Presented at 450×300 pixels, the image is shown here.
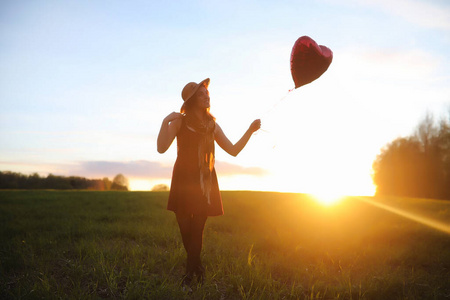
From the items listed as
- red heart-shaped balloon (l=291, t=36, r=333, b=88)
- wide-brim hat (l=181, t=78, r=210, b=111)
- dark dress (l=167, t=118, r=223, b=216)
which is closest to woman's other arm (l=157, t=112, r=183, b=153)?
dark dress (l=167, t=118, r=223, b=216)

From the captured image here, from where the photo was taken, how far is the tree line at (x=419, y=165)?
36719 mm

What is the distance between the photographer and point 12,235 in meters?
8.41

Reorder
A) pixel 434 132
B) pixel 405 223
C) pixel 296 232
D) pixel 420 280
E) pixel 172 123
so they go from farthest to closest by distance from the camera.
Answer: pixel 434 132 → pixel 405 223 → pixel 296 232 → pixel 420 280 → pixel 172 123

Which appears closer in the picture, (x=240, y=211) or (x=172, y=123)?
(x=172, y=123)

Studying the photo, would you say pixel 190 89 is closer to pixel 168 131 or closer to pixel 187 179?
pixel 168 131

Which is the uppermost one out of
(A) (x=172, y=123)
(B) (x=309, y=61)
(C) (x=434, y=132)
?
(C) (x=434, y=132)

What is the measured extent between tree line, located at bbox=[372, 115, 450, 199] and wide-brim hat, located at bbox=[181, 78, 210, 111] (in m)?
38.3

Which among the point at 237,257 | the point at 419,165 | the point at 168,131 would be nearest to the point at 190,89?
the point at 168,131

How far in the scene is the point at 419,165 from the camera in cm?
3853

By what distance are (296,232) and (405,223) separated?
395 cm

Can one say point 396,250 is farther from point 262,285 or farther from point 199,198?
point 199,198

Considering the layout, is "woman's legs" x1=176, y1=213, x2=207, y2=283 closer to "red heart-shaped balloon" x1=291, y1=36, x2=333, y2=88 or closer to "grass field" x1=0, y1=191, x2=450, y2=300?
"grass field" x1=0, y1=191, x2=450, y2=300

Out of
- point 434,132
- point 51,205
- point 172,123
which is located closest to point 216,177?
point 172,123

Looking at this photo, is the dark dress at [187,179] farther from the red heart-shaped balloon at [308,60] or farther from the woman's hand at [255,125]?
the red heart-shaped balloon at [308,60]
